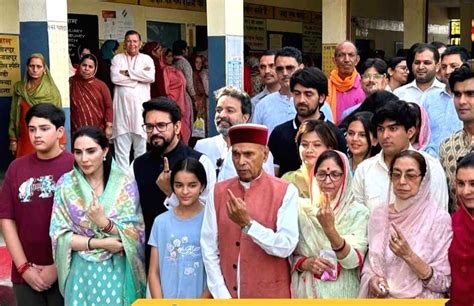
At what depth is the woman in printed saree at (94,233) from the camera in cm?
382

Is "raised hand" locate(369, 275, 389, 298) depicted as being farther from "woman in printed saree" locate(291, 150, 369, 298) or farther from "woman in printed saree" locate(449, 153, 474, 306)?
"woman in printed saree" locate(449, 153, 474, 306)

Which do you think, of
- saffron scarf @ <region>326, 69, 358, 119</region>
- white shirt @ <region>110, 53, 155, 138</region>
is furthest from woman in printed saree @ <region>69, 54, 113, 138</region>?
saffron scarf @ <region>326, 69, 358, 119</region>

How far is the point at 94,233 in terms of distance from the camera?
385cm

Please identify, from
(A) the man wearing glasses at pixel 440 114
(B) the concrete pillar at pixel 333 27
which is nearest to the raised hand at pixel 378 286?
(A) the man wearing glasses at pixel 440 114

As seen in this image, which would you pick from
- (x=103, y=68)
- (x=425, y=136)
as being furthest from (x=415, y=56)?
(x=103, y=68)

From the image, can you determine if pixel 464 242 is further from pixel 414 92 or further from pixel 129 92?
pixel 129 92

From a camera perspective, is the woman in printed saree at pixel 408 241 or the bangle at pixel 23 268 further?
the bangle at pixel 23 268

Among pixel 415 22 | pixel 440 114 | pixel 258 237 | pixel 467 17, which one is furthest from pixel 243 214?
pixel 467 17

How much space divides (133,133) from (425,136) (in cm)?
547

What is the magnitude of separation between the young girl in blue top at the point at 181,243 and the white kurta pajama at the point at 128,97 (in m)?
5.47

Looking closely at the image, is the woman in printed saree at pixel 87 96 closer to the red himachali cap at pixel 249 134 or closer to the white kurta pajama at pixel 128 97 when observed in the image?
the white kurta pajama at pixel 128 97

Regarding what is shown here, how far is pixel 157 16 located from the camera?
1165 cm

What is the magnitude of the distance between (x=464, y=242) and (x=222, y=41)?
21.3 ft

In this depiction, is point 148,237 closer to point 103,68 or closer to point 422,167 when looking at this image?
point 422,167
